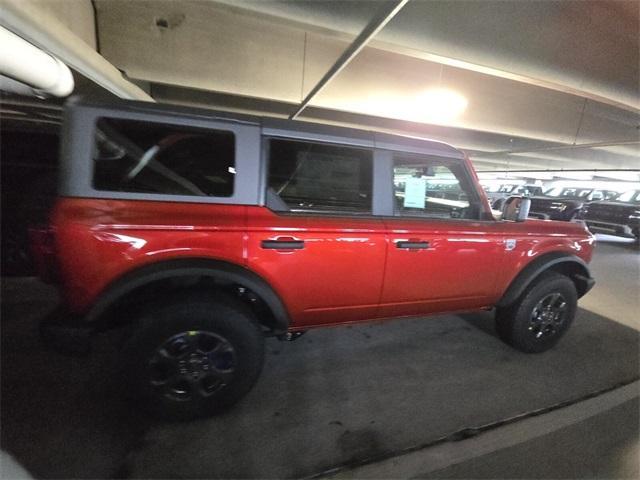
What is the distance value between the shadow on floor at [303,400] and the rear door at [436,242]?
0.63 m

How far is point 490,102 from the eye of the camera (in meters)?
6.58

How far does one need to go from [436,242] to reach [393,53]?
3.93 m

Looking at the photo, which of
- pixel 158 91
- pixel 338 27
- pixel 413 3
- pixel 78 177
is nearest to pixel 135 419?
pixel 78 177

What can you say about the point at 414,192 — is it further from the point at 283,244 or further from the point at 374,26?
the point at 374,26

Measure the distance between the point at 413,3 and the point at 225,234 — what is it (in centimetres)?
334

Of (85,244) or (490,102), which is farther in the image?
(490,102)

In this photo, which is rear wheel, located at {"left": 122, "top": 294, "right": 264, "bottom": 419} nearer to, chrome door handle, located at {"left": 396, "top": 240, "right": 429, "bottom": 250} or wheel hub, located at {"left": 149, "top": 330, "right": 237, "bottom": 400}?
wheel hub, located at {"left": 149, "top": 330, "right": 237, "bottom": 400}

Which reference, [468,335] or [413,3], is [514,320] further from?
[413,3]

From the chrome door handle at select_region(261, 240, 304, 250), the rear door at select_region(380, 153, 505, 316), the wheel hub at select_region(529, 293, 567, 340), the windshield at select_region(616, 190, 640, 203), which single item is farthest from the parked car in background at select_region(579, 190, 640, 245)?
the chrome door handle at select_region(261, 240, 304, 250)

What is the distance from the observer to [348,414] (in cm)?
206

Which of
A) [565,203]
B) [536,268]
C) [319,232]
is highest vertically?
[565,203]

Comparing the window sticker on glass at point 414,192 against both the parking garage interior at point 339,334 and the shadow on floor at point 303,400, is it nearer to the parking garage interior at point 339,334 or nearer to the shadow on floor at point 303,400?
the parking garage interior at point 339,334

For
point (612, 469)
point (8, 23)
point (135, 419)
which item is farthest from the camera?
point (8, 23)

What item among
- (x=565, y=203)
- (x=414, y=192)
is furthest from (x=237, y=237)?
(x=565, y=203)
